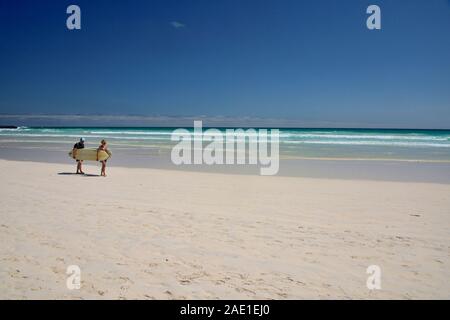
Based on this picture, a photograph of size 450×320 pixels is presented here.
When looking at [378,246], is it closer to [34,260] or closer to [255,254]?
[255,254]

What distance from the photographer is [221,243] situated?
16.1ft

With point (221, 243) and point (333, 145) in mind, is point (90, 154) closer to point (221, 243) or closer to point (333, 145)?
point (221, 243)

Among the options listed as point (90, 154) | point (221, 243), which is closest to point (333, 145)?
point (90, 154)

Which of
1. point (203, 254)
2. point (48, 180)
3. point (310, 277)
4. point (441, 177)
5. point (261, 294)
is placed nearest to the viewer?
point (261, 294)

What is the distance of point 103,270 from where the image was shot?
13.0 feet

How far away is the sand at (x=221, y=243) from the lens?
3672 millimetres

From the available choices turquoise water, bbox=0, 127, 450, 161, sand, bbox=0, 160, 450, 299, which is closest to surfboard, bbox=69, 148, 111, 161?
sand, bbox=0, 160, 450, 299

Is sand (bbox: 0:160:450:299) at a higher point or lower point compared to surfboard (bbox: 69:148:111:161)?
lower

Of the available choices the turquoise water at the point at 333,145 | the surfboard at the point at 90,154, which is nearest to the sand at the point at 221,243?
the surfboard at the point at 90,154

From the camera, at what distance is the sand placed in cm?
367

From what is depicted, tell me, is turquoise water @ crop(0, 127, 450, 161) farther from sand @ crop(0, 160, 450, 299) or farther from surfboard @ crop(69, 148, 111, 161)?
sand @ crop(0, 160, 450, 299)

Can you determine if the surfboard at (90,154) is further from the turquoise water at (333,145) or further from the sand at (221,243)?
the turquoise water at (333,145)

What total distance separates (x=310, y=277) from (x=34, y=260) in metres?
3.53
